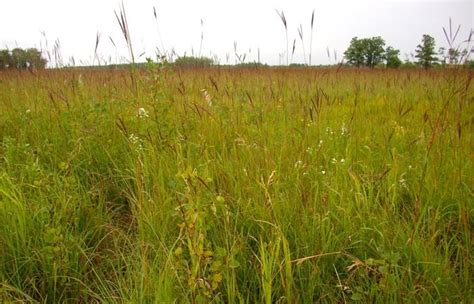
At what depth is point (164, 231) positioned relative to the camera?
134cm

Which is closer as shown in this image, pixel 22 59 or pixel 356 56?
pixel 22 59

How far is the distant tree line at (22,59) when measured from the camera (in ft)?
15.1

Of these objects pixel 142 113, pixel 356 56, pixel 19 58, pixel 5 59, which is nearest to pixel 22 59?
pixel 19 58

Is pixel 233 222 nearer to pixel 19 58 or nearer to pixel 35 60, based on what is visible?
pixel 35 60

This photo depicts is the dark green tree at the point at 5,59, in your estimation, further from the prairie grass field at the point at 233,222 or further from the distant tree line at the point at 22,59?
the prairie grass field at the point at 233,222

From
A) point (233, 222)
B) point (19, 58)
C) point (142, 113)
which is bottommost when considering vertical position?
point (233, 222)

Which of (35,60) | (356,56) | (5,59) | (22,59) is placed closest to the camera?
(35,60)

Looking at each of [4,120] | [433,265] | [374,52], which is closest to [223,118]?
[433,265]

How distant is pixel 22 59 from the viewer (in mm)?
5301

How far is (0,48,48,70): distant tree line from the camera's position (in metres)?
4.62

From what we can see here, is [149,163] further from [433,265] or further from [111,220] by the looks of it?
[433,265]

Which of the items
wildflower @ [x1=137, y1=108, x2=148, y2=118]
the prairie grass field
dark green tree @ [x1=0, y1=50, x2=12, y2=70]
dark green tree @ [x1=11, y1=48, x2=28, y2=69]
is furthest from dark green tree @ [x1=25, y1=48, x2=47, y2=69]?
wildflower @ [x1=137, y1=108, x2=148, y2=118]

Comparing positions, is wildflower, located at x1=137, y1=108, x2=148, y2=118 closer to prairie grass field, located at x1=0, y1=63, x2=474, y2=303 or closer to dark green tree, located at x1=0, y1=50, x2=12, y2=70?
prairie grass field, located at x1=0, y1=63, x2=474, y2=303

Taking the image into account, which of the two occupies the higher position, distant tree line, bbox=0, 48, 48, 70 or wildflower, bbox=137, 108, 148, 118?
distant tree line, bbox=0, 48, 48, 70
